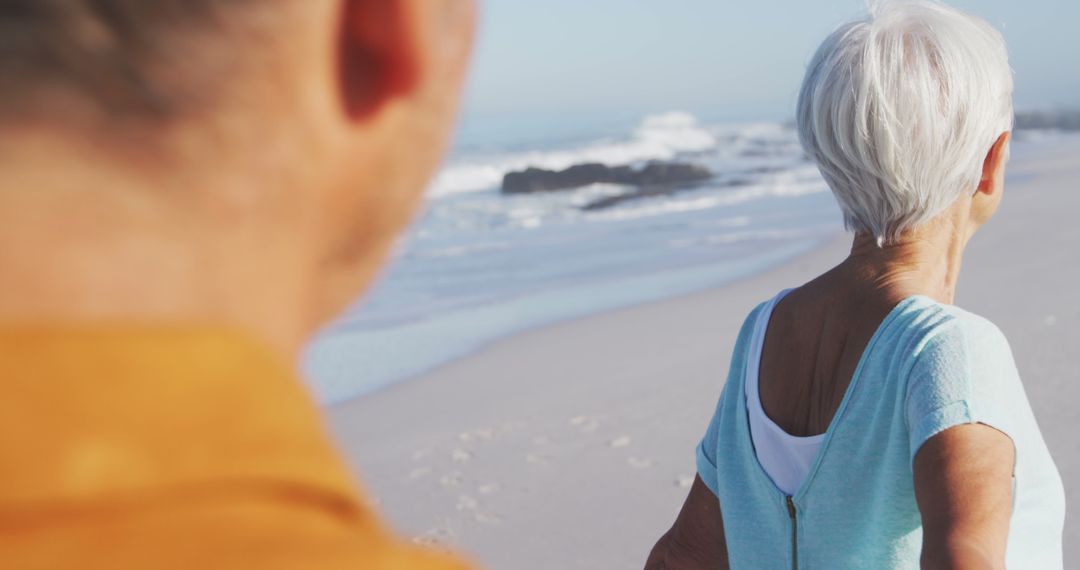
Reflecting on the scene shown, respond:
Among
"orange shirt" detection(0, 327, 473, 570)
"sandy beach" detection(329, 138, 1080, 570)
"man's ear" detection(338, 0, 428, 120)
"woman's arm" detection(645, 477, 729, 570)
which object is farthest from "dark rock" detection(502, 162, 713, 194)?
"orange shirt" detection(0, 327, 473, 570)

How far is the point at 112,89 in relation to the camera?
1.82 feet

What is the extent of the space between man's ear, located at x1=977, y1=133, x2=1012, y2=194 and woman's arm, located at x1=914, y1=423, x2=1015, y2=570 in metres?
0.63

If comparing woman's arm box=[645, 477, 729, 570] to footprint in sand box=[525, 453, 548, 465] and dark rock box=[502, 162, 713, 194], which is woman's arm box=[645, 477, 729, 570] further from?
dark rock box=[502, 162, 713, 194]

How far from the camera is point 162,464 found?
1.67 feet

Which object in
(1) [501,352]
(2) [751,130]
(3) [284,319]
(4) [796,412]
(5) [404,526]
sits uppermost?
(3) [284,319]

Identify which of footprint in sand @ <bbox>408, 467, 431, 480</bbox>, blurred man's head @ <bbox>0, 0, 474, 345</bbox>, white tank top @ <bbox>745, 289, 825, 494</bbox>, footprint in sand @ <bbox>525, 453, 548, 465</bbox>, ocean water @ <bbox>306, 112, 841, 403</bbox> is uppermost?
blurred man's head @ <bbox>0, 0, 474, 345</bbox>

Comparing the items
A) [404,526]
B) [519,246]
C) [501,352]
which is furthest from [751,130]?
[404,526]

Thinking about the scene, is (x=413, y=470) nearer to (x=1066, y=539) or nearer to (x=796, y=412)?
(x=1066, y=539)

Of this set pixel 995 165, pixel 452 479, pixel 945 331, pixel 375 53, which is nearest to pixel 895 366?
pixel 945 331

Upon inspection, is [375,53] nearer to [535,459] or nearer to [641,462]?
[641,462]

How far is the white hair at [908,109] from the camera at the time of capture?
6.88 feet

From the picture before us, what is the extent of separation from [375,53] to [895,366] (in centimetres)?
Answer: 156

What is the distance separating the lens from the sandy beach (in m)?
5.32

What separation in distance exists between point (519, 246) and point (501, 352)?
5.85m
